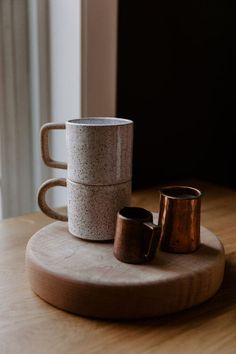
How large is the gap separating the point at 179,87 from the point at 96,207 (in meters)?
0.68

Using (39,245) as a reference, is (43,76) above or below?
above

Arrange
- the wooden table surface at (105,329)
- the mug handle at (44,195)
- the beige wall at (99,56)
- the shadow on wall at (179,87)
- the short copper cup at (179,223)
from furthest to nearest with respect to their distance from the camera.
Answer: the shadow on wall at (179,87), the beige wall at (99,56), the mug handle at (44,195), the short copper cup at (179,223), the wooden table surface at (105,329)

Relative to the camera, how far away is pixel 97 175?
64 centimetres

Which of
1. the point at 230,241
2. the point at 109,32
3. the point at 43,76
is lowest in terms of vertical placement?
the point at 230,241

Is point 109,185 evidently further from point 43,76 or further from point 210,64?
point 210,64

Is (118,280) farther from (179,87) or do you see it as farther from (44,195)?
(179,87)

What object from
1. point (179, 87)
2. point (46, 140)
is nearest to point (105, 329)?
point (46, 140)

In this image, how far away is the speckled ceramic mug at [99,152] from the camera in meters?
0.62

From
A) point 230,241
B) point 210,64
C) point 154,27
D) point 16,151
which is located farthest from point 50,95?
point 230,241

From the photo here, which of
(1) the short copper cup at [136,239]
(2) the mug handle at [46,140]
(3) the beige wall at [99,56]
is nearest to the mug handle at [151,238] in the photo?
(1) the short copper cup at [136,239]

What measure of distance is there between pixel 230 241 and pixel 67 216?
1.00 ft

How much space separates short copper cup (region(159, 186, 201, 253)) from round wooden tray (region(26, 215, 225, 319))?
13mm

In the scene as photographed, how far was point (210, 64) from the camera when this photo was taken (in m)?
1.28

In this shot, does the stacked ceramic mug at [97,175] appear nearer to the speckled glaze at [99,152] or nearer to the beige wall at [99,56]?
the speckled glaze at [99,152]
